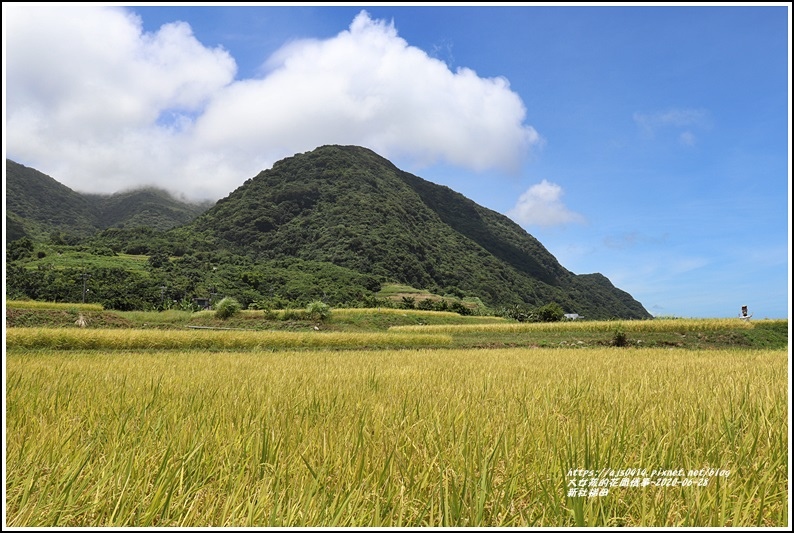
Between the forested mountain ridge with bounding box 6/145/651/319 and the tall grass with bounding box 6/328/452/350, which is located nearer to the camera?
the tall grass with bounding box 6/328/452/350

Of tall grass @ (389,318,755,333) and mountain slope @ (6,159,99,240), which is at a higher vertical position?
mountain slope @ (6,159,99,240)

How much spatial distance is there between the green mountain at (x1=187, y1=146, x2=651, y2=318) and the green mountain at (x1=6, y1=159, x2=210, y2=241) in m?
31.3

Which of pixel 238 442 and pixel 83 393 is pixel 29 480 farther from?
pixel 83 393

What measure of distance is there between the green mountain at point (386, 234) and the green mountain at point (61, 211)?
3129 centimetres

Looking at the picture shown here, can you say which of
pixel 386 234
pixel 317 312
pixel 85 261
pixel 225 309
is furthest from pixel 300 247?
pixel 317 312

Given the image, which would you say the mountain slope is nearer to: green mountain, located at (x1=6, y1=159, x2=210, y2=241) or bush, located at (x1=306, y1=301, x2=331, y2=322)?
green mountain, located at (x1=6, y1=159, x2=210, y2=241)

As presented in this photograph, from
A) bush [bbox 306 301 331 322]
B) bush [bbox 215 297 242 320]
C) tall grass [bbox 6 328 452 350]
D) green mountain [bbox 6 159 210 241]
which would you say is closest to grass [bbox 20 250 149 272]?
green mountain [bbox 6 159 210 241]

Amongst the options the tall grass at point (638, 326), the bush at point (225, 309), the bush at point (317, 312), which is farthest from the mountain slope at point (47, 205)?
the tall grass at point (638, 326)

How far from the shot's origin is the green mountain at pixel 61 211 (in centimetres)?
9488

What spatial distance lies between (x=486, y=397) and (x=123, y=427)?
11.8 ft

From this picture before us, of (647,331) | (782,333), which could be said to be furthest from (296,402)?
(782,333)

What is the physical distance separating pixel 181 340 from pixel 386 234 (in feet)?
334

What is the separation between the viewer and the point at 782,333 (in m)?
25.6

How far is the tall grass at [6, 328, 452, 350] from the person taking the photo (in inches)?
666
